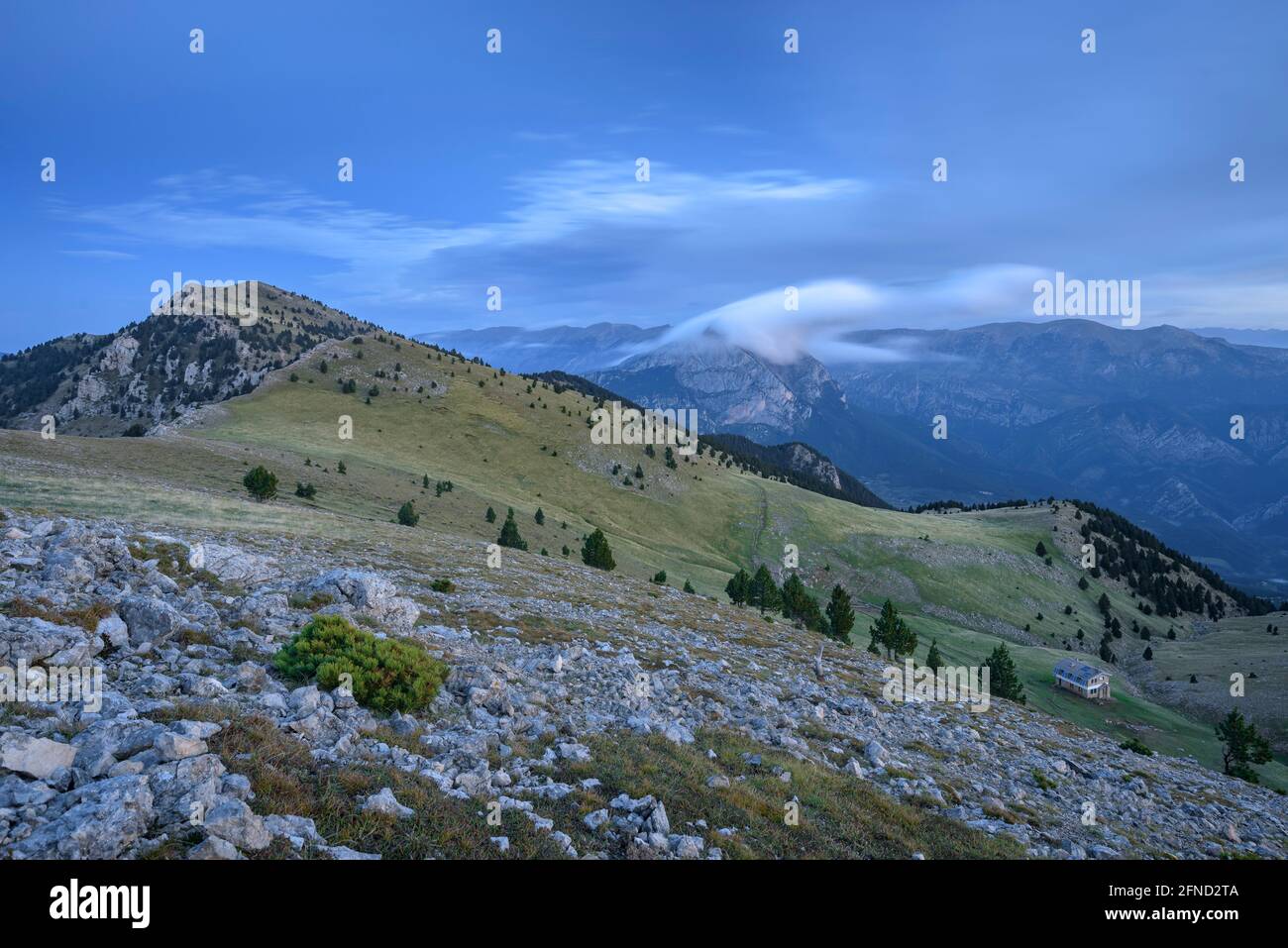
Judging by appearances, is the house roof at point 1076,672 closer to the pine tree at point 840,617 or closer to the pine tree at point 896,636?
the pine tree at point 896,636

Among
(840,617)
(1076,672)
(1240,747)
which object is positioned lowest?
(1076,672)

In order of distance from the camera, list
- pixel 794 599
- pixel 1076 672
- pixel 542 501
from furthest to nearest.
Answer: pixel 542 501 < pixel 1076 672 < pixel 794 599

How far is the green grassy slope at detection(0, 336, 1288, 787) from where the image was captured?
48969 millimetres

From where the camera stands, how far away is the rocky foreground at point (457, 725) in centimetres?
782

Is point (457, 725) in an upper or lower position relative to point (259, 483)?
lower

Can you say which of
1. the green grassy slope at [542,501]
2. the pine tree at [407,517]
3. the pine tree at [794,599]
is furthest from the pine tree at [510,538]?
the pine tree at [794,599]

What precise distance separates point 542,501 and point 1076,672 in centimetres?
8468

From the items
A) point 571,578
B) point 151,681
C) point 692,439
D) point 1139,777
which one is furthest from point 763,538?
point 151,681

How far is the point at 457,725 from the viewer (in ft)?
43.9

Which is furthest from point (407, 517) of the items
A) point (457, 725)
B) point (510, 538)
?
point (457, 725)

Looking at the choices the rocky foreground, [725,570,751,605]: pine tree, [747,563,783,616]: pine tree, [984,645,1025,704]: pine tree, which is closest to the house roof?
[984,645,1025,704]: pine tree

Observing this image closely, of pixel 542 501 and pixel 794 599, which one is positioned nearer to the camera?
pixel 794 599

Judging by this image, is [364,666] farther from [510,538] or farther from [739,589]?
[739,589]
